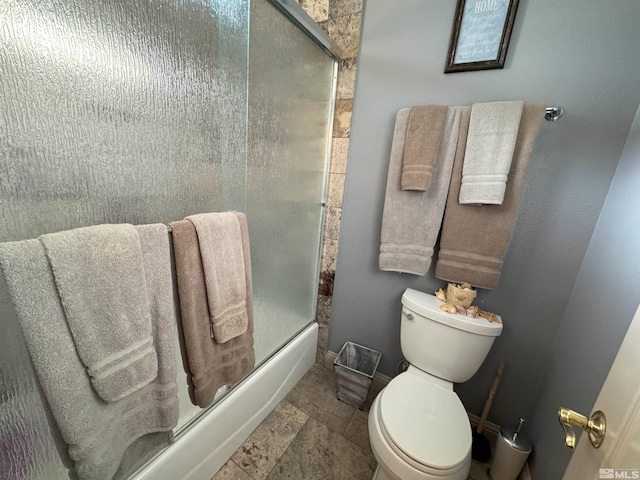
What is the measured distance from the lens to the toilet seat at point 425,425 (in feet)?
2.68

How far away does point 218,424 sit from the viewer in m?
1.05

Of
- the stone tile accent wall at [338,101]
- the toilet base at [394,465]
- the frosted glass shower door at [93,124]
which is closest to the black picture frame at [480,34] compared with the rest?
the stone tile accent wall at [338,101]

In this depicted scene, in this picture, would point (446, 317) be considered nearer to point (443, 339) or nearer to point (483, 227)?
point (443, 339)

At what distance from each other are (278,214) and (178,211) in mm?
492

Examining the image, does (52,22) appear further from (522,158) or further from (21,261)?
(522,158)

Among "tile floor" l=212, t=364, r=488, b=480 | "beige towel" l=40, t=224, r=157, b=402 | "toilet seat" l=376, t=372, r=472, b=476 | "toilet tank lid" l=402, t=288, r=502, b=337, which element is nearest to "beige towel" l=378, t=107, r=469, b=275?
"toilet tank lid" l=402, t=288, r=502, b=337

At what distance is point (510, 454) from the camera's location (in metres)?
1.05

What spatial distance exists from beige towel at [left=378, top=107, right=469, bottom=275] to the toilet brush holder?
79cm

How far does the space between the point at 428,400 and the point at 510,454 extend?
44 cm

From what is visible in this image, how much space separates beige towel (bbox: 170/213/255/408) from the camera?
0.74m

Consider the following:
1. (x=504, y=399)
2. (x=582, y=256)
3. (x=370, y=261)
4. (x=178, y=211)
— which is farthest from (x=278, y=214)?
(x=504, y=399)

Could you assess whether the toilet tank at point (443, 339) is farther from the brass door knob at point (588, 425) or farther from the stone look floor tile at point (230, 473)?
the stone look floor tile at point (230, 473)

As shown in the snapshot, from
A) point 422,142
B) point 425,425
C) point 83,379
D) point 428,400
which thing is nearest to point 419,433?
point 425,425

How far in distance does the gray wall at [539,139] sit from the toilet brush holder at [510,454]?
0.58 feet
